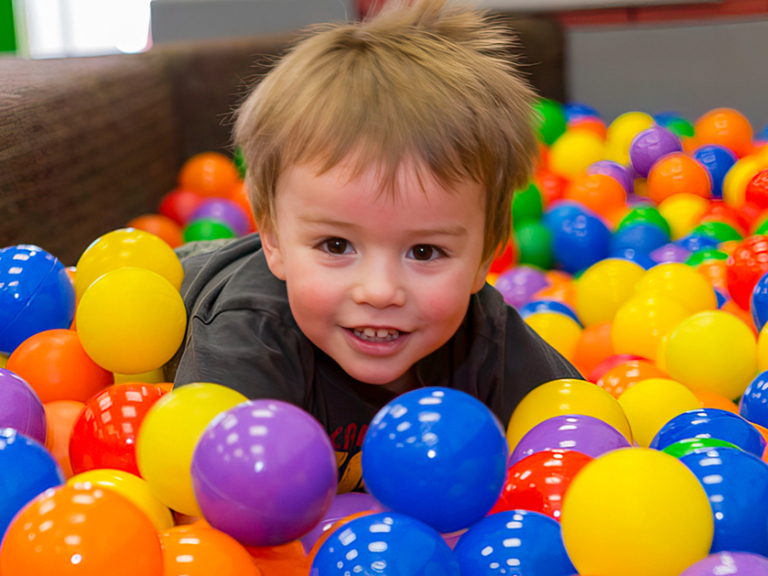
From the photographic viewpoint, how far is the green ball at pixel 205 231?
6.08ft

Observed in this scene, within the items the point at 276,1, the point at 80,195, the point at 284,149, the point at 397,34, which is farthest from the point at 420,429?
the point at 276,1

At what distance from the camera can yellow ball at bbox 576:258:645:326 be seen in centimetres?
143

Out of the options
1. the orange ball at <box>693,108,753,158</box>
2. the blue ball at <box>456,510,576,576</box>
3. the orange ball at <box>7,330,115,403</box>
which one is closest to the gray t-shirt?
the orange ball at <box>7,330,115,403</box>

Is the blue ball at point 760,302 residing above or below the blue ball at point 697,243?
above

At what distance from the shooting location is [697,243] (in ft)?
5.41

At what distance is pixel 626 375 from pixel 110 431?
0.63 metres

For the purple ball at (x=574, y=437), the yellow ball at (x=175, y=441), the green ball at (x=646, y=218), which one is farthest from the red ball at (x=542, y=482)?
the green ball at (x=646, y=218)

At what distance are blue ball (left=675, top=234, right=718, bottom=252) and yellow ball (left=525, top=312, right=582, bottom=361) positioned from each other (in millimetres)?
427

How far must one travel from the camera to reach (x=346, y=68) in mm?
890

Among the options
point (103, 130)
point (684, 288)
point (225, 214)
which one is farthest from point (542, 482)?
point (225, 214)

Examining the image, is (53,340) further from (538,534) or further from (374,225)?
(538,534)

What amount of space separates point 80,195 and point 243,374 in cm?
83

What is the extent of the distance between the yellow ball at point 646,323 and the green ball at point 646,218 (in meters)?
0.54

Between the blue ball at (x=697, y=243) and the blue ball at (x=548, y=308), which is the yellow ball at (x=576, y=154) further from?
the blue ball at (x=548, y=308)
